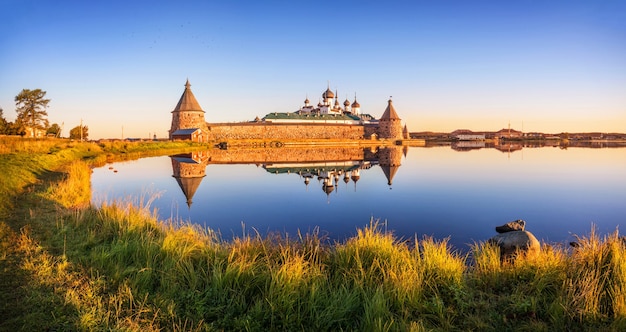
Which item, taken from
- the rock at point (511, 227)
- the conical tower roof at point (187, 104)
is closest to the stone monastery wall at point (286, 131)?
the conical tower roof at point (187, 104)

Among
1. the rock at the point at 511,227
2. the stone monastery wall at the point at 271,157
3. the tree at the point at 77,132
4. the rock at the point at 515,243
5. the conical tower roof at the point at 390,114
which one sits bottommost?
the rock at the point at 511,227

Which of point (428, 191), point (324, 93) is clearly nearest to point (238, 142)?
point (324, 93)

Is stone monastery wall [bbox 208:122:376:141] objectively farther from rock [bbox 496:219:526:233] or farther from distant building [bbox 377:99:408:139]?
rock [bbox 496:219:526:233]

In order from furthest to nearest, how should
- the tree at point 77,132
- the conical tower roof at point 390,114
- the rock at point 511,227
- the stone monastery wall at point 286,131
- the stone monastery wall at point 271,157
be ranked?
the conical tower roof at point 390,114
the stone monastery wall at point 286,131
the tree at point 77,132
the stone monastery wall at point 271,157
the rock at point 511,227

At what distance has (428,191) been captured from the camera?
14625mm

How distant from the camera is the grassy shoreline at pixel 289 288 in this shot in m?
3.37

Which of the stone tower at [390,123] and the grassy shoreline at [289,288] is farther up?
the stone tower at [390,123]

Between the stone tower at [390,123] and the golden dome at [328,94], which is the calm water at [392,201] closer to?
the stone tower at [390,123]

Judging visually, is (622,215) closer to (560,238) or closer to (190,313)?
(560,238)

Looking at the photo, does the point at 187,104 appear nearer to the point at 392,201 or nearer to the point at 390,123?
the point at 390,123

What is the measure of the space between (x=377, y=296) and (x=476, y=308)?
3.44ft

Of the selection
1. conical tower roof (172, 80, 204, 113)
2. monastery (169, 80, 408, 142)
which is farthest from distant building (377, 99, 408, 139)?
conical tower roof (172, 80, 204, 113)

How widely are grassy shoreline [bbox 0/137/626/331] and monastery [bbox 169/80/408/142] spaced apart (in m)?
49.1

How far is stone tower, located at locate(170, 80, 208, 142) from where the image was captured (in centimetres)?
5531
